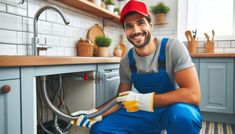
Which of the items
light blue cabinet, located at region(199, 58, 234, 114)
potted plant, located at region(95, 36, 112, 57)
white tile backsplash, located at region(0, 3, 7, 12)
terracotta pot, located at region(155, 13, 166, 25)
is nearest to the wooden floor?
light blue cabinet, located at region(199, 58, 234, 114)

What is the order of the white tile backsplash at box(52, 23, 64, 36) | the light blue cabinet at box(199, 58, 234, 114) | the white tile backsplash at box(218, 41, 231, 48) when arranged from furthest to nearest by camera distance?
the white tile backsplash at box(218, 41, 231, 48)
the light blue cabinet at box(199, 58, 234, 114)
the white tile backsplash at box(52, 23, 64, 36)

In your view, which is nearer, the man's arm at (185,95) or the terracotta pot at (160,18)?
the man's arm at (185,95)

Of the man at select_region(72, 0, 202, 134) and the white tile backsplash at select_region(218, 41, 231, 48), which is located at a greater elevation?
the white tile backsplash at select_region(218, 41, 231, 48)

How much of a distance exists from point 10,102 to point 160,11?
279 centimetres

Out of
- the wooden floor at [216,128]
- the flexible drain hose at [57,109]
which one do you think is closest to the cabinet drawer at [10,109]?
the flexible drain hose at [57,109]

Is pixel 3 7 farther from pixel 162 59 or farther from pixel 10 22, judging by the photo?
pixel 162 59

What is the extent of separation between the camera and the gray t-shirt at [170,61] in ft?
4.35

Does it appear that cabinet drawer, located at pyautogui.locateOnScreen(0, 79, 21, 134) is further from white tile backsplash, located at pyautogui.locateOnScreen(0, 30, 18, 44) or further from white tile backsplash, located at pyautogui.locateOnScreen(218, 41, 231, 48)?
white tile backsplash, located at pyautogui.locateOnScreen(218, 41, 231, 48)

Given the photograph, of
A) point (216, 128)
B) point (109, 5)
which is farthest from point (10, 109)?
point (216, 128)

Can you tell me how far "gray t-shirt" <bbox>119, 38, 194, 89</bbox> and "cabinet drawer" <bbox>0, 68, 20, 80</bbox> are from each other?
825 mm

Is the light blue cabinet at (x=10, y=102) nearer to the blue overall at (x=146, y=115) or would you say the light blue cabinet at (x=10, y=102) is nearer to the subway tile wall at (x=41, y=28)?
the blue overall at (x=146, y=115)

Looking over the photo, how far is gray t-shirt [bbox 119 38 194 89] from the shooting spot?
52.2 inches

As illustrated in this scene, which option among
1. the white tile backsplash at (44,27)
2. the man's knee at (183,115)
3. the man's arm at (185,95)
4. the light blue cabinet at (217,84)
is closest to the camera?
the man's knee at (183,115)

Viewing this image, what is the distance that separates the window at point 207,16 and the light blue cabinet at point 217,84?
0.69 meters
